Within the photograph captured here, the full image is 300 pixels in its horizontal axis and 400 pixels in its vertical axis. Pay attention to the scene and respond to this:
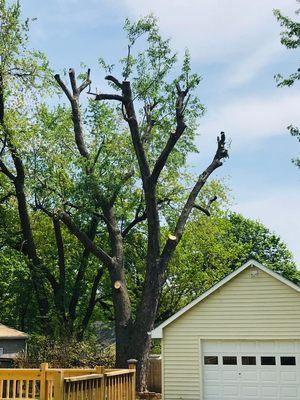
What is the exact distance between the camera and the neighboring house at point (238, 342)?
56.4ft

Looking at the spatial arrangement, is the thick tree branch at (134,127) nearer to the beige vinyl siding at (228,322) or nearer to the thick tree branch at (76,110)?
the thick tree branch at (76,110)

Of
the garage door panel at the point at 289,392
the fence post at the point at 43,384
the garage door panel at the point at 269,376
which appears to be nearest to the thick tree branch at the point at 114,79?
the garage door panel at the point at 269,376

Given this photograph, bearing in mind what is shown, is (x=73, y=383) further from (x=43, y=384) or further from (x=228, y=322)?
(x=228, y=322)

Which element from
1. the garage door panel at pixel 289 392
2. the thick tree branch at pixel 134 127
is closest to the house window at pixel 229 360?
the garage door panel at pixel 289 392

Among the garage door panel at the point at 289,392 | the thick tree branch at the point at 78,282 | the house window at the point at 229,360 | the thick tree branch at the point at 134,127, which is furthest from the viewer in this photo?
the thick tree branch at the point at 78,282

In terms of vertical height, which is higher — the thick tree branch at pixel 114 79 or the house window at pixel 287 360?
the thick tree branch at pixel 114 79

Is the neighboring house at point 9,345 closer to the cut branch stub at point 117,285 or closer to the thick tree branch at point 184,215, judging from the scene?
the cut branch stub at point 117,285

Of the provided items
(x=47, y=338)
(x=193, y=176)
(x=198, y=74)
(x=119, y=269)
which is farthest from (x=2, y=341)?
(x=198, y=74)

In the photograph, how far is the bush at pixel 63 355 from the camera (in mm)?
20625

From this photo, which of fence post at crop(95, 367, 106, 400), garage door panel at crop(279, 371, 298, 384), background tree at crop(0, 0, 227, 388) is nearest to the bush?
background tree at crop(0, 0, 227, 388)

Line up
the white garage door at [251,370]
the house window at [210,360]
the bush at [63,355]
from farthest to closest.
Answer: the bush at [63,355] → the house window at [210,360] → the white garage door at [251,370]

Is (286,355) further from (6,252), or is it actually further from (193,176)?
(6,252)

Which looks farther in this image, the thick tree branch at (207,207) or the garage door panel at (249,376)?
the thick tree branch at (207,207)

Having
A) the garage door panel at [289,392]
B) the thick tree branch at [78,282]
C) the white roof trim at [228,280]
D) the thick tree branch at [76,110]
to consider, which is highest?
the thick tree branch at [76,110]
